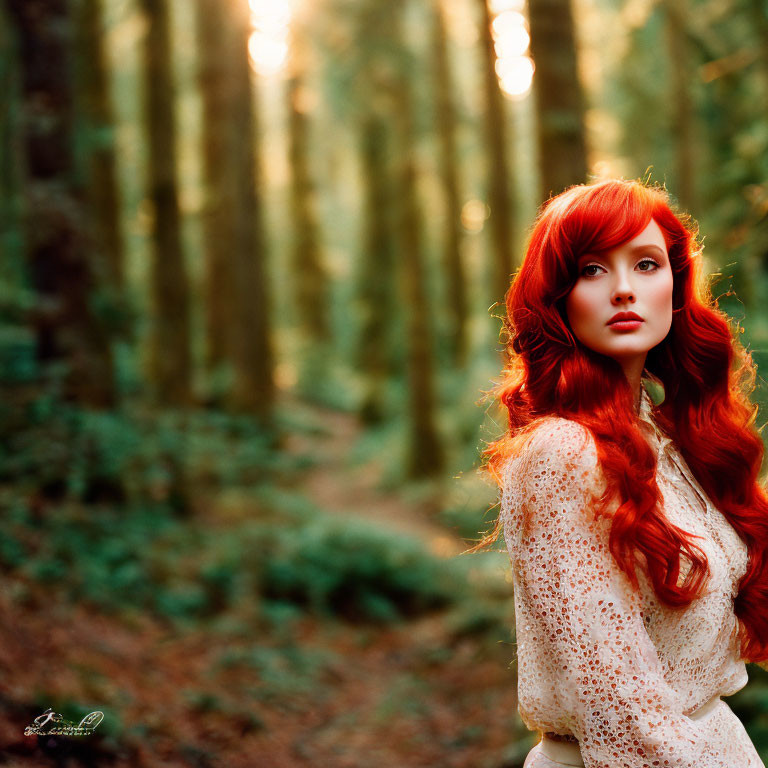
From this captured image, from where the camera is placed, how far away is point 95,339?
899 cm

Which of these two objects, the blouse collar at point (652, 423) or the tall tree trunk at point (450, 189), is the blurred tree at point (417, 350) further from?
the blouse collar at point (652, 423)

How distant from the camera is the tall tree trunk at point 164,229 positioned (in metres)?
13.1

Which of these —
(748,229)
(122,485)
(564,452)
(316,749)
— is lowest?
(316,749)

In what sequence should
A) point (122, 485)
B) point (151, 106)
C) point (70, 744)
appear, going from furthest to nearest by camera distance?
1. point (151, 106)
2. point (122, 485)
3. point (70, 744)

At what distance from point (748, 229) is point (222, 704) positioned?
4.85 m

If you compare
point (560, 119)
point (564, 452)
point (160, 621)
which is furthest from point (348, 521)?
point (564, 452)

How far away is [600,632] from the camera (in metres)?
1.70

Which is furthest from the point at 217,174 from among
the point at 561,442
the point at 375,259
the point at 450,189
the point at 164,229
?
the point at 561,442

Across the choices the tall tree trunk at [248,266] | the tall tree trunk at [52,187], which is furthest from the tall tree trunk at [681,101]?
the tall tree trunk at [52,187]

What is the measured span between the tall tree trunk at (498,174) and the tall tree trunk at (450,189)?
5.55 ft

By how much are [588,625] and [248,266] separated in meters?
13.6

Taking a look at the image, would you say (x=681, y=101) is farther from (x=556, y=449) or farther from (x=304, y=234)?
(x=556, y=449)

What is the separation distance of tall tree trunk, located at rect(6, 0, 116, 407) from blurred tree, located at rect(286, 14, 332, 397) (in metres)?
16.0

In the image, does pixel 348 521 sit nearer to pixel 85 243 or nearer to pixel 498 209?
pixel 85 243
